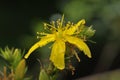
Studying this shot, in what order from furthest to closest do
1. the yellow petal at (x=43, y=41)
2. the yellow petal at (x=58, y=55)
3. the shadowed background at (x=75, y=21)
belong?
the shadowed background at (x=75, y=21) → the yellow petal at (x=43, y=41) → the yellow petal at (x=58, y=55)

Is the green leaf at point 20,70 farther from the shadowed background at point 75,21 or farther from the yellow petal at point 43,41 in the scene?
the shadowed background at point 75,21

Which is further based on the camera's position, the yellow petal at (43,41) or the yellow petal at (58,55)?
the yellow petal at (43,41)

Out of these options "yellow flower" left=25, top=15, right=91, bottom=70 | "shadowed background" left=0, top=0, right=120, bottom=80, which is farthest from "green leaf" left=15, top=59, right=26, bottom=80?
"shadowed background" left=0, top=0, right=120, bottom=80

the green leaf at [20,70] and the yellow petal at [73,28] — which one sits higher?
the yellow petal at [73,28]

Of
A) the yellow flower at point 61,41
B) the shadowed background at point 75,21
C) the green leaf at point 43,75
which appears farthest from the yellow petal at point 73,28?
the shadowed background at point 75,21

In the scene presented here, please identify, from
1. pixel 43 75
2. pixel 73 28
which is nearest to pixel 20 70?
pixel 43 75

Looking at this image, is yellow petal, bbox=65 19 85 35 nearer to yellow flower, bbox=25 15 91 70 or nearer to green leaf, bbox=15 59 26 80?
yellow flower, bbox=25 15 91 70

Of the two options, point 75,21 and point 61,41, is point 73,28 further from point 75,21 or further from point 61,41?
point 75,21

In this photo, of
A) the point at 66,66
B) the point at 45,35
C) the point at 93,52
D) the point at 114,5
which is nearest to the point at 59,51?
the point at 66,66
